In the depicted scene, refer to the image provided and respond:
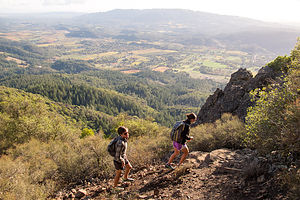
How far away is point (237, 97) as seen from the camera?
2153 cm

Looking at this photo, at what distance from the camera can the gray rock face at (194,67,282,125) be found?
19475mm

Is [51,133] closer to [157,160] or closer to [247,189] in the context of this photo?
[157,160]

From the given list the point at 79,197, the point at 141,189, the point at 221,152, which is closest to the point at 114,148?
the point at 141,189

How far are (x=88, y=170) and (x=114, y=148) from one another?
434 cm

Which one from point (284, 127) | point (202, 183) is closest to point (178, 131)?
point (202, 183)

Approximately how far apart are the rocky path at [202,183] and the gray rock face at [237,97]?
10.4 metres

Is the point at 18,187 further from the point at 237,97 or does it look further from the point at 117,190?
the point at 237,97

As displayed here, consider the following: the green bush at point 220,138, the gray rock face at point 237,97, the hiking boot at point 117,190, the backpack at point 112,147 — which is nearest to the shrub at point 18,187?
the hiking boot at point 117,190

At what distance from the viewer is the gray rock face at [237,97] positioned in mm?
19475

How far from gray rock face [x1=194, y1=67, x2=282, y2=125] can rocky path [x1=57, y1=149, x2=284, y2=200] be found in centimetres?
1036

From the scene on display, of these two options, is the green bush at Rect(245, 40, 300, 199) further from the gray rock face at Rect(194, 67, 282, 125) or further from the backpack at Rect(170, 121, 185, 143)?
the gray rock face at Rect(194, 67, 282, 125)

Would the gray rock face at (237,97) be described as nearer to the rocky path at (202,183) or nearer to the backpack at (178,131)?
the rocky path at (202,183)

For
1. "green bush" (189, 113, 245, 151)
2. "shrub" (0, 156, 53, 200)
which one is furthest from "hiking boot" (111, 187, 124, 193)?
"green bush" (189, 113, 245, 151)

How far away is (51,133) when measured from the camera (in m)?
23.6
